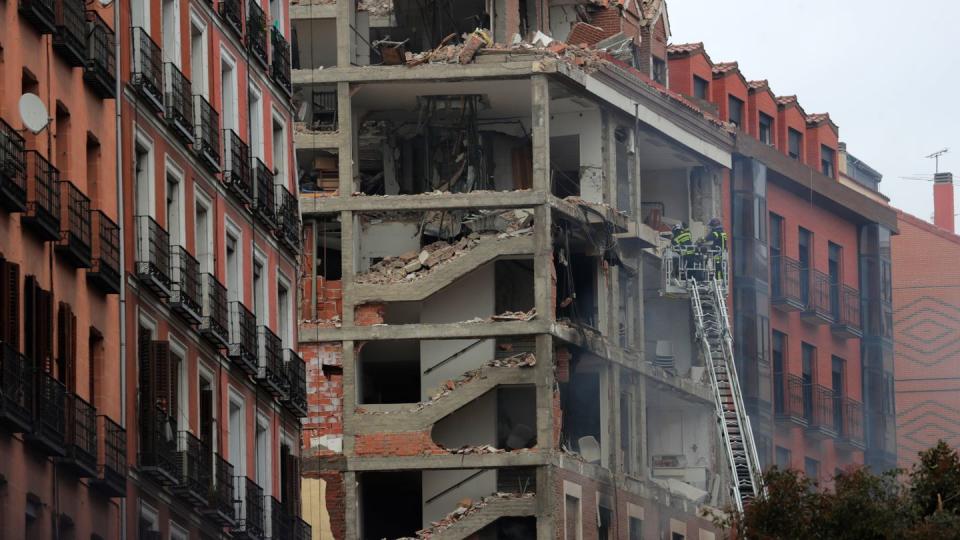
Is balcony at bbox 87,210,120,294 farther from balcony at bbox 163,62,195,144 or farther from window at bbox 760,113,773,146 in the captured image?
window at bbox 760,113,773,146

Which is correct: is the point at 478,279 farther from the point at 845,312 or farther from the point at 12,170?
the point at 12,170

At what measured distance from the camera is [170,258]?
196 feet

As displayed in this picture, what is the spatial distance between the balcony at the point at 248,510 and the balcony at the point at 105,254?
8.76 meters

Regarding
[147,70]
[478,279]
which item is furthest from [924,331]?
[147,70]

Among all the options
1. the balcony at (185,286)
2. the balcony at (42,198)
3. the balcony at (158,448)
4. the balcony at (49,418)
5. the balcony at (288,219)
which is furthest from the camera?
the balcony at (288,219)

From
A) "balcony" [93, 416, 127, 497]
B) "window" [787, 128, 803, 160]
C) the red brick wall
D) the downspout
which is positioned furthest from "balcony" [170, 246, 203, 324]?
the red brick wall

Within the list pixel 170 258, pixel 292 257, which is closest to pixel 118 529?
pixel 170 258

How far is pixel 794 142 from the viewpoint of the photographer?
11325 cm

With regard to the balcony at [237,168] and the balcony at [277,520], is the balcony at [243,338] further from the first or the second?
the balcony at [277,520]

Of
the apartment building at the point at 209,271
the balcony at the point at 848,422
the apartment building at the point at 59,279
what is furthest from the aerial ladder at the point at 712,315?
the apartment building at the point at 59,279

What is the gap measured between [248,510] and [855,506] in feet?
44.0

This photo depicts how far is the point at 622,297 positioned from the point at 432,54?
10.5m

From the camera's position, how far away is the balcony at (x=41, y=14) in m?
50.9

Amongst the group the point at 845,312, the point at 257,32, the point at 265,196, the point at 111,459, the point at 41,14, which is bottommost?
the point at 111,459
